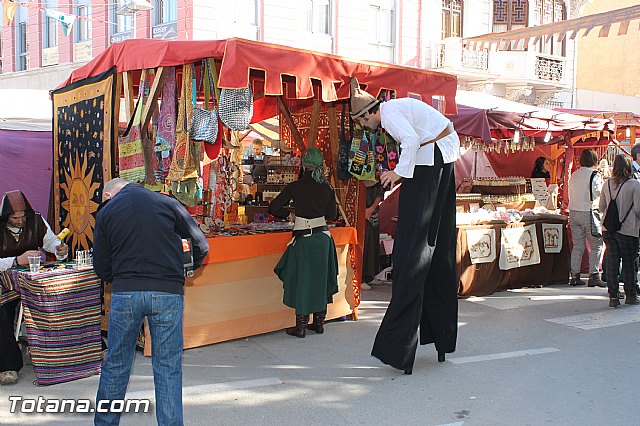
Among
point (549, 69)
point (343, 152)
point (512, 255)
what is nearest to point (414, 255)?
point (343, 152)

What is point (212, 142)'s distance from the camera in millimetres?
5391

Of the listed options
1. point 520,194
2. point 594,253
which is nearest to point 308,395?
A: point 594,253

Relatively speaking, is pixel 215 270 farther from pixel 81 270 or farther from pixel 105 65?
pixel 105 65

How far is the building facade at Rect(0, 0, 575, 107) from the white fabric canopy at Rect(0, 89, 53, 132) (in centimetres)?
665

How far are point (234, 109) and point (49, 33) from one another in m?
16.6

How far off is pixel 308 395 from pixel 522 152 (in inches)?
375

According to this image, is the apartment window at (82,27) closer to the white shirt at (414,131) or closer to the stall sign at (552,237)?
the stall sign at (552,237)

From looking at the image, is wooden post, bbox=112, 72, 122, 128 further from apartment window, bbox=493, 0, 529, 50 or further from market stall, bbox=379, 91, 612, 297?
apartment window, bbox=493, 0, 529, 50

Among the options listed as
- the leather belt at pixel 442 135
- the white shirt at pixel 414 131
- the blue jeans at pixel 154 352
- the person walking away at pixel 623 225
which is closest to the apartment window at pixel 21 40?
the person walking away at pixel 623 225

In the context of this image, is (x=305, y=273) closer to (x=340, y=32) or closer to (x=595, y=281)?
(x=595, y=281)

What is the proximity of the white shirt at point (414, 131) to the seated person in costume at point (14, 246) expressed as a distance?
2.83 m

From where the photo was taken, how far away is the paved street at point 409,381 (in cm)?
435

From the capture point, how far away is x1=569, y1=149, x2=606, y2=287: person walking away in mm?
9031

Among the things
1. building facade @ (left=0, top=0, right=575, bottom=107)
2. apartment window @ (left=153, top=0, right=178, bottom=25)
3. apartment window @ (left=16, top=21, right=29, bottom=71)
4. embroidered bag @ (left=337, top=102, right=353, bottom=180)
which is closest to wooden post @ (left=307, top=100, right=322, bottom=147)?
embroidered bag @ (left=337, top=102, right=353, bottom=180)
